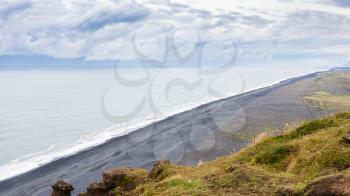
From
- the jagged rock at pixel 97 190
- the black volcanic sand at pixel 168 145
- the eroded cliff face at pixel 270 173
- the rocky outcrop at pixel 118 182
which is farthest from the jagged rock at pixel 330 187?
the black volcanic sand at pixel 168 145

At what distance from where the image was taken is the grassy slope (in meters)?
19.9

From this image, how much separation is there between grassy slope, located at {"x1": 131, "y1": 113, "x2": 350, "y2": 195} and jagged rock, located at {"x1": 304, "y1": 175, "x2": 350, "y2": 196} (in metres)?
0.76

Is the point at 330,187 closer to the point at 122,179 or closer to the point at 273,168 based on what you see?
the point at 273,168

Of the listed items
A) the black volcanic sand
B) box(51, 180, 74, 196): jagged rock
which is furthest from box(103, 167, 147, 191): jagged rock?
the black volcanic sand

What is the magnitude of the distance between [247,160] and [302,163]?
4.54 meters

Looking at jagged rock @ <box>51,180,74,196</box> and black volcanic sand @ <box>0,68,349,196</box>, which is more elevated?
jagged rock @ <box>51,180,74,196</box>

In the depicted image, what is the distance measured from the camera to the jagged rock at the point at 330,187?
15.3 metres

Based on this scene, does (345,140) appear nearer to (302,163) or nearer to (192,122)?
(302,163)

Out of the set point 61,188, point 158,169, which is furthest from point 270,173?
point 61,188

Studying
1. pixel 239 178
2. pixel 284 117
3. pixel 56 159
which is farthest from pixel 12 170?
pixel 284 117

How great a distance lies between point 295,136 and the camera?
28.8m

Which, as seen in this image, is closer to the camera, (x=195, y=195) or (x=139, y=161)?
(x=195, y=195)

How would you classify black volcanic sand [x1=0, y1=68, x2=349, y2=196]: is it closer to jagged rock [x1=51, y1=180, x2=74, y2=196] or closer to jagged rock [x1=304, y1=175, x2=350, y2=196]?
jagged rock [x1=51, y1=180, x2=74, y2=196]

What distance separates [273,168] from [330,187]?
8435 mm
